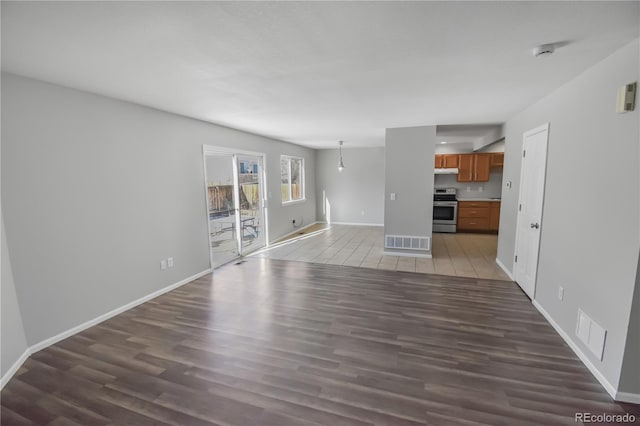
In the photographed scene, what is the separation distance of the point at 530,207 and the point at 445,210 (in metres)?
4.01

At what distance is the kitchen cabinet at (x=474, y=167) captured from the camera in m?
7.04

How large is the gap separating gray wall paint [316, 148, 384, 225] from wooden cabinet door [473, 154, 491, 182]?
2570mm

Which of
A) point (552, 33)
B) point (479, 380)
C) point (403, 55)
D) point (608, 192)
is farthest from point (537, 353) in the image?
point (403, 55)

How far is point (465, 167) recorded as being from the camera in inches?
282

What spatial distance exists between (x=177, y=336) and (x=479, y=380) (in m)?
2.72

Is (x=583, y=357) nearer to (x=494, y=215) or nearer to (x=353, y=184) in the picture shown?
(x=494, y=215)

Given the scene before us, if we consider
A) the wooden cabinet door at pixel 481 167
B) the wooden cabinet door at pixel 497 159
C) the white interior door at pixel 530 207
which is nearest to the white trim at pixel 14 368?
the white interior door at pixel 530 207

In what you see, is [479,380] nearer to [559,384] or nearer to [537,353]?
[559,384]

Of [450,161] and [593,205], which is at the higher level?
[450,161]

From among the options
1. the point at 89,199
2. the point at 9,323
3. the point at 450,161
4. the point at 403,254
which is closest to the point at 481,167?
the point at 450,161

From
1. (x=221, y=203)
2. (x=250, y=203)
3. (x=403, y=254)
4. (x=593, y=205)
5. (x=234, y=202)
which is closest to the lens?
(x=593, y=205)

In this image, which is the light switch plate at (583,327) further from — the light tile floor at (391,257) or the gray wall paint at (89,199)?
the gray wall paint at (89,199)

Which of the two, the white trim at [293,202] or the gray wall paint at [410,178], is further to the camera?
the white trim at [293,202]

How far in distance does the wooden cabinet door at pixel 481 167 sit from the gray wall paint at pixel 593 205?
420cm
